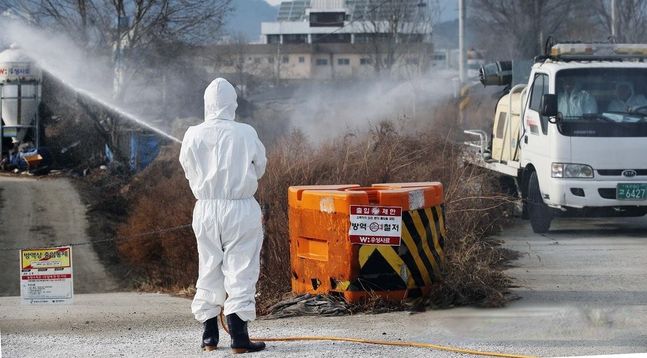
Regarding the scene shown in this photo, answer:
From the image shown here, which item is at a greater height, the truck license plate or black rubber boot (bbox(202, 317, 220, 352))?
the truck license plate

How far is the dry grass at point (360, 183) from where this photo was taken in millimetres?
9344

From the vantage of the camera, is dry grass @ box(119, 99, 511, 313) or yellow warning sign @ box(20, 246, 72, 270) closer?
yellow warning sign @ box(20, 246, 72, 270)

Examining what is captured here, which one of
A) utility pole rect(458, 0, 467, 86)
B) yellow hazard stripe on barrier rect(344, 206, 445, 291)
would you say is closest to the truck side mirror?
yellow hazard stripe on barrier rect(344, 206, 445, 291)

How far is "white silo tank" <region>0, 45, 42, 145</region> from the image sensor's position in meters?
25.4

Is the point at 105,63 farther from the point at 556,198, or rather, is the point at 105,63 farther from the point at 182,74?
the point at 556,198

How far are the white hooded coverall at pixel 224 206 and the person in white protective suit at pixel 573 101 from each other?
6.52 m

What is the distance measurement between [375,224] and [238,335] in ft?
5.53

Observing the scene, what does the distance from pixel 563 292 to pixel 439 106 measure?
21383 mm

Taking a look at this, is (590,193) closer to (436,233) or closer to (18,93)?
(436,233)

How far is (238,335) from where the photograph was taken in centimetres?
738

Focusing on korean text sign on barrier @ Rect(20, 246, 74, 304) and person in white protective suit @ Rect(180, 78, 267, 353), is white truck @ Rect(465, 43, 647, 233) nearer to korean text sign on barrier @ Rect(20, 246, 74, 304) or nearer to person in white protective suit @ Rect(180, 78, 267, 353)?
person in white protective suit @ Rect(180, 78, 267, 353)

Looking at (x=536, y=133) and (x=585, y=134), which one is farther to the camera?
(x=536, y=133)

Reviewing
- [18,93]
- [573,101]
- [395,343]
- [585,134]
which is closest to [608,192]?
[585,134]

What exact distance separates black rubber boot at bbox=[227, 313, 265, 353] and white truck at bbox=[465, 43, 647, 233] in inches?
252
